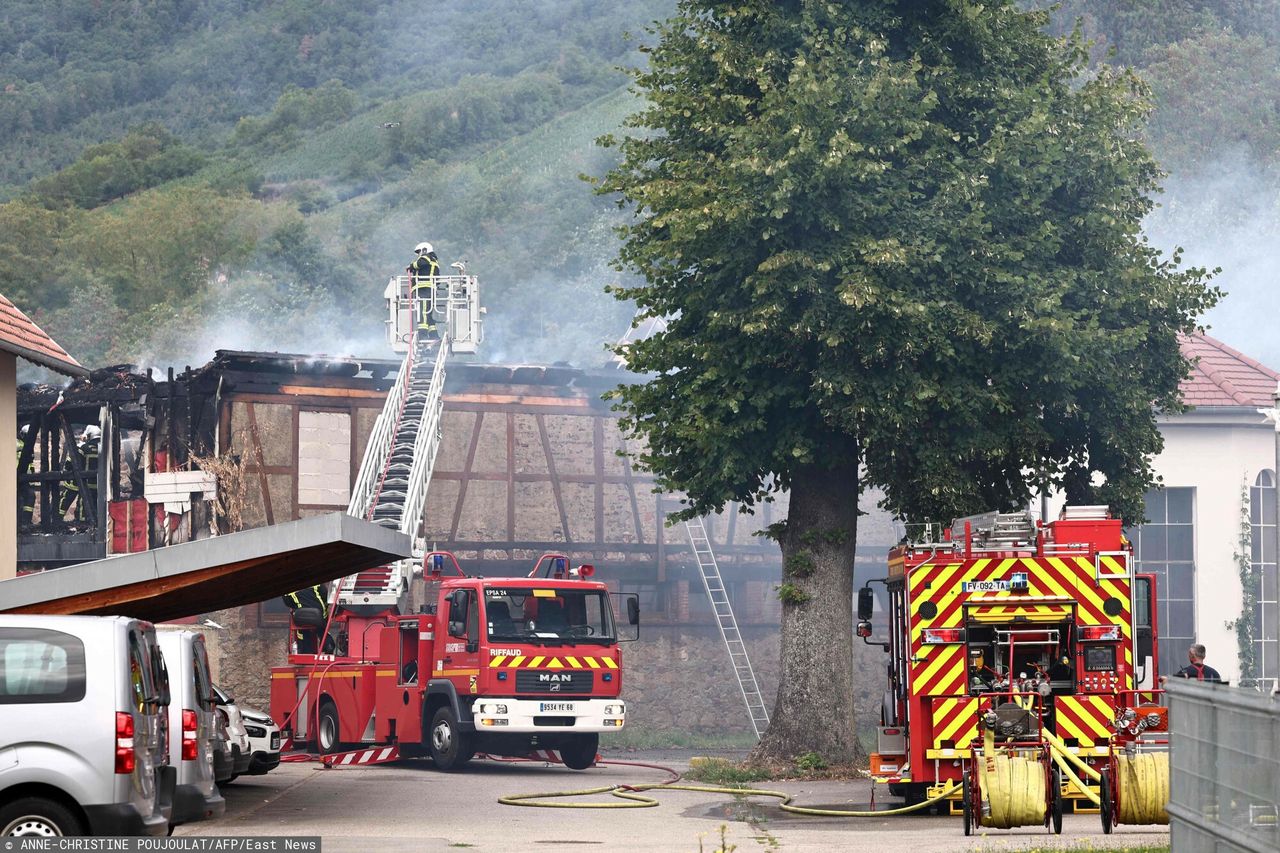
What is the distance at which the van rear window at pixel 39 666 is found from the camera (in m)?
11.6

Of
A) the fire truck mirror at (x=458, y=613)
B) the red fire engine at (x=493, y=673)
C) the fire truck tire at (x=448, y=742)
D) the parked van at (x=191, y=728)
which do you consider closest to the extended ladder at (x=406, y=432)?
the red fire engine at (x=493, y=673)

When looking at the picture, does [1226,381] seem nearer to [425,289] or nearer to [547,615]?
[425,289]

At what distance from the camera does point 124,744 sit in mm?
11555

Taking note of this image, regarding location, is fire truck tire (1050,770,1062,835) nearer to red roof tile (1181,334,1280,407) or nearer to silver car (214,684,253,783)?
silver car (214,684,253,783)

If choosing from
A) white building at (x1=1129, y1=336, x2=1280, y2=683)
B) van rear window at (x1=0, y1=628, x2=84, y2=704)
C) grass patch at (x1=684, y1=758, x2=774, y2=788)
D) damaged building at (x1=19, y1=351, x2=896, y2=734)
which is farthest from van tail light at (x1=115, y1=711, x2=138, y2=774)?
white building at (x1=1129, y1=336, x2=1280, y2=683)

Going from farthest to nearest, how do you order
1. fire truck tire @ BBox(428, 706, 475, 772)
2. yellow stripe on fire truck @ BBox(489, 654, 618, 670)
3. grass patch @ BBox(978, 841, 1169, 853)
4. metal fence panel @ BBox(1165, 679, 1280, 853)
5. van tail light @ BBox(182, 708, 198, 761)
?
fire truck tire @ BBox(428, 706, 475, 772) → yellow stripe on fire truck @ BBox(489, 654, 618, 670) → van tail light @ BBox(182, 708, 198, 761) → grass patch @ BBox(978, 841, 1169, 853) → metal fence panel @ BBox(1165, 679, 1280, 853)

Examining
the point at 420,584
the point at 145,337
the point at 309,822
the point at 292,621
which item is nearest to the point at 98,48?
the point at 145,337

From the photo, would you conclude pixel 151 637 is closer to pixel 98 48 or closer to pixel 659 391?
pixel 659 391

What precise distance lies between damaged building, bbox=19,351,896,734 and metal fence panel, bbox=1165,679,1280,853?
25.8m

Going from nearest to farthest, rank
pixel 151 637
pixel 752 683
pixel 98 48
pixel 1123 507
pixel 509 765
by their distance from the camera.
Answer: pixel 151 637 < pixel 1123 507 < pixel 509 765 < pixel 752 683 < pixel 98 48

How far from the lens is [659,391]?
24.0m

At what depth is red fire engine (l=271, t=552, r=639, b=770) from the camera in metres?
24.0

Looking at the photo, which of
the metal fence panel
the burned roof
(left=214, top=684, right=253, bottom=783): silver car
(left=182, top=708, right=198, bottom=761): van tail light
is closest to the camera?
the metal fence panel

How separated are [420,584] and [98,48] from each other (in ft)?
367
